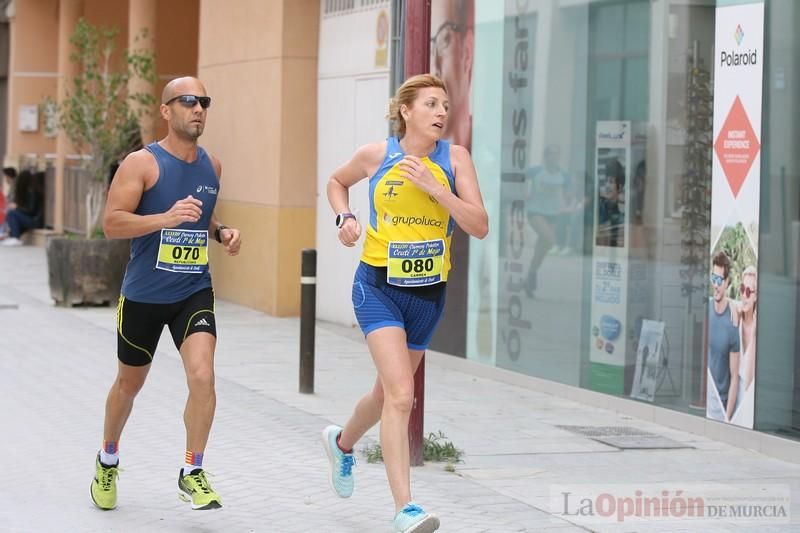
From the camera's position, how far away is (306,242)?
15.7m

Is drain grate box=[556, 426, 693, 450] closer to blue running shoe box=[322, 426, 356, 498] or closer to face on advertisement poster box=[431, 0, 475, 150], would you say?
blue running shoe box=[322, 426, 356, 498]

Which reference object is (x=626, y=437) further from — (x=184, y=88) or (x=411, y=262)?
(x=184, y=88)

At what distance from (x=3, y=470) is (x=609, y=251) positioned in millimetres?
4490

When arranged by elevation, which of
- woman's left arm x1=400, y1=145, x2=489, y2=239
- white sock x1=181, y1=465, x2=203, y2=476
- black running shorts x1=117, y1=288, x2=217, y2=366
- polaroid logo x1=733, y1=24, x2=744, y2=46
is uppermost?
polaroid logo x1=733, y1=24, x2=744, y2=46

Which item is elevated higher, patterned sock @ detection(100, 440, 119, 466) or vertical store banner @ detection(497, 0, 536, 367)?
vertical store banner @ detection(497, 0, 536, 367)

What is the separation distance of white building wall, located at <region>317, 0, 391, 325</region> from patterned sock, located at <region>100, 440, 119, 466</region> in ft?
25.2

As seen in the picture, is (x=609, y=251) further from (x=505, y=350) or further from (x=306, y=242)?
(x=306, y=242)

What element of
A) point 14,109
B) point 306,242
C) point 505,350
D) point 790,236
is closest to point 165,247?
point 790,236

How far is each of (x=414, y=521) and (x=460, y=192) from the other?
1.42 meters

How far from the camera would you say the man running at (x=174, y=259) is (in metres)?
6.40

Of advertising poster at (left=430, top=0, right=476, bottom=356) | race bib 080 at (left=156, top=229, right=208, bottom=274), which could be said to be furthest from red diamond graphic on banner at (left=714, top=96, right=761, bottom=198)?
race bib 080 at (left=156, top=229, right=208, bottom=274)

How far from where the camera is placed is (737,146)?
8.75 m

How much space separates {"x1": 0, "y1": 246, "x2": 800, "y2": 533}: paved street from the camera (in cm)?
666

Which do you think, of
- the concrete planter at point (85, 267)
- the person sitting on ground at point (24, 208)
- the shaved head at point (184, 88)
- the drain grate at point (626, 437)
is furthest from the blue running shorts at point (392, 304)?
the person sitting on ground at point (24, 208)
